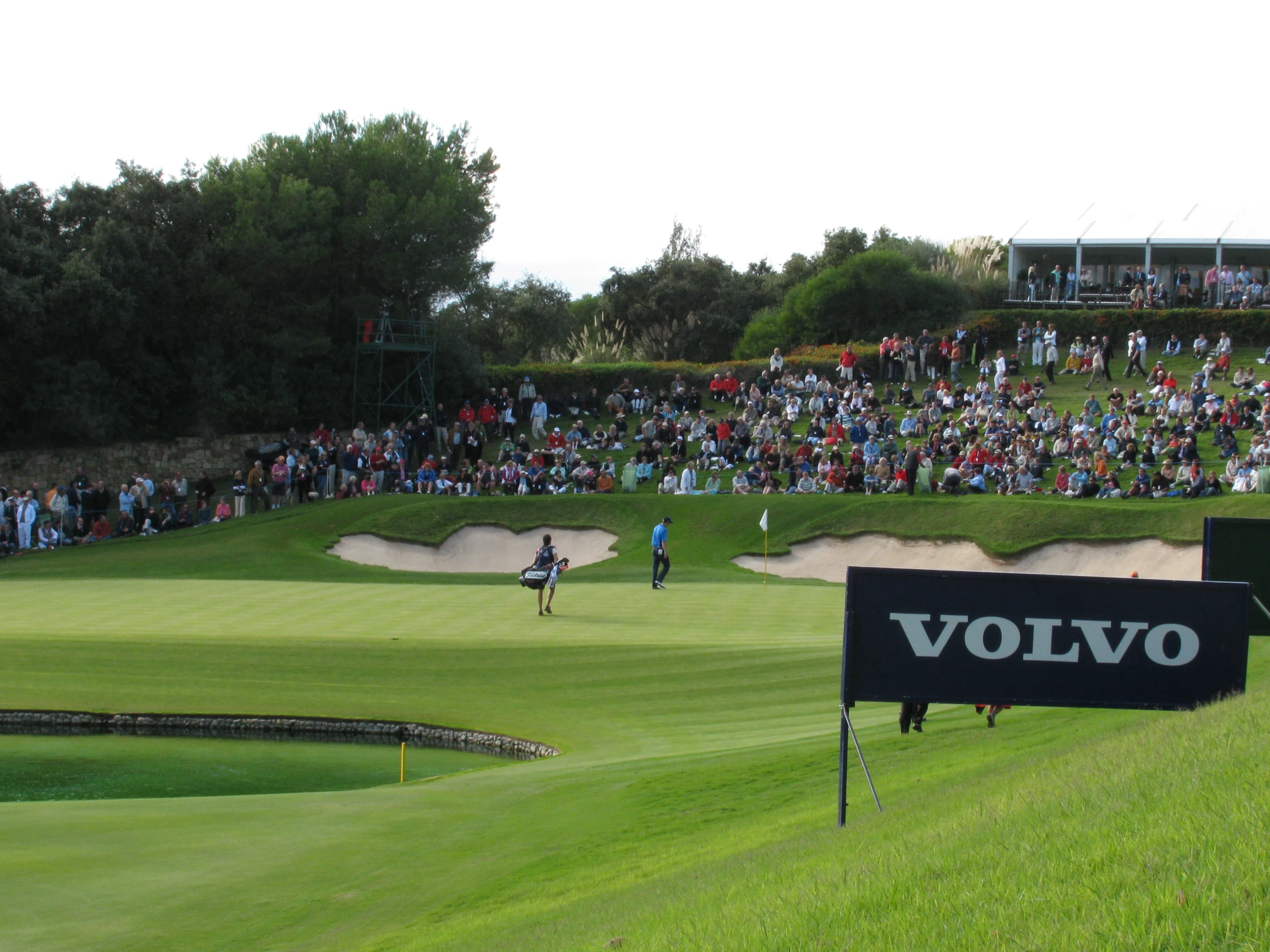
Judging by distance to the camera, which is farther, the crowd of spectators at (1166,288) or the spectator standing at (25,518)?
the crowd of spectators at (1166,288)

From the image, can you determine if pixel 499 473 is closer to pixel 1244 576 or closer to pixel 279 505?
pixel 279 505

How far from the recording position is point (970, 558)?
32.5 meters

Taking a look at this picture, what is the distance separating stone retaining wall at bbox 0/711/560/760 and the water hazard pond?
0.49ft

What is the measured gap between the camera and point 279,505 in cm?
4150

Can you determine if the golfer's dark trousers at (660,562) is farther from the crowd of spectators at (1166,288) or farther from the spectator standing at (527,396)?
the crowd of spectators at (1166,288)

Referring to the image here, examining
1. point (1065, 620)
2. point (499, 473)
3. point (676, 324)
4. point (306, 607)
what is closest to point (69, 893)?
point (1065, 620)

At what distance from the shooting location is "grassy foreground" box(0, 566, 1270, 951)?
4977 mm

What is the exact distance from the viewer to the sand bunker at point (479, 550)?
36312mm

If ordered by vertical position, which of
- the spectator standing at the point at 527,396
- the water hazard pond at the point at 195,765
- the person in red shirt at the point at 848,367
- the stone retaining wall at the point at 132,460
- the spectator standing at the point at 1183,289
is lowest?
the water hazard pond at the point at 195,765

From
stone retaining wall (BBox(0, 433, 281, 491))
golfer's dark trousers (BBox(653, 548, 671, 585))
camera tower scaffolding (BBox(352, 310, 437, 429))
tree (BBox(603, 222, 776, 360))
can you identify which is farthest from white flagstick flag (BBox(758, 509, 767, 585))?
tree (BBox(603, 222, 776, 360))

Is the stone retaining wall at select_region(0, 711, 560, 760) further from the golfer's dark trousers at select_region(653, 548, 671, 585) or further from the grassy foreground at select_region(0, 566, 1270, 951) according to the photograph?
the golfer's dark trousers at select_region(653, 548, 671, 585)

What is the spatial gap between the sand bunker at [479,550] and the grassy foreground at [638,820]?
14.0 metres

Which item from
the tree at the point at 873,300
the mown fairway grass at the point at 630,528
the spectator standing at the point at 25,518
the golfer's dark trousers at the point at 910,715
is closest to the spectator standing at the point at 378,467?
the mown fairway grass at the point at 630,528

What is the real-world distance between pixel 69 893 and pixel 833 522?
28273 millimetres
